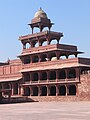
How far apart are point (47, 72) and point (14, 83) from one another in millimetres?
11929

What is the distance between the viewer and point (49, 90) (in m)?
66.6

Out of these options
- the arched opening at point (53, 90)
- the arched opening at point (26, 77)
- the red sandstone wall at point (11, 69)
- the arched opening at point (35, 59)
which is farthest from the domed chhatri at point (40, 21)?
the arched opening at point (53, 90)

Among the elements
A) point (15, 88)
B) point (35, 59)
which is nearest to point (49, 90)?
point (35, 59)

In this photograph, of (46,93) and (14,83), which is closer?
(46,93)

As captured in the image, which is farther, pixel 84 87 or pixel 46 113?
pixel 84 87

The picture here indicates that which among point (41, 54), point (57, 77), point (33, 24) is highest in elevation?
point (33, 24)

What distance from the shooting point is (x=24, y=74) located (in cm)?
7288

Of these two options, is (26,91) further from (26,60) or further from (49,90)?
(49,90)

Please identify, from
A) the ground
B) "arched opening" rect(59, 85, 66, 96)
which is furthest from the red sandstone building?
the ground

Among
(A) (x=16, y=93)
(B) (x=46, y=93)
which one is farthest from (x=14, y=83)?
(B) (x=46, y=93)

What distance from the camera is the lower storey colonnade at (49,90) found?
6462 centimetres

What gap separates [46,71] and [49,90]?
382 cm

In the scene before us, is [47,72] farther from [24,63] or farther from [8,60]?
[8,60]

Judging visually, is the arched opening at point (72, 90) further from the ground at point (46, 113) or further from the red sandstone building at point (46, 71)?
A: the ground at point (46, 113)
